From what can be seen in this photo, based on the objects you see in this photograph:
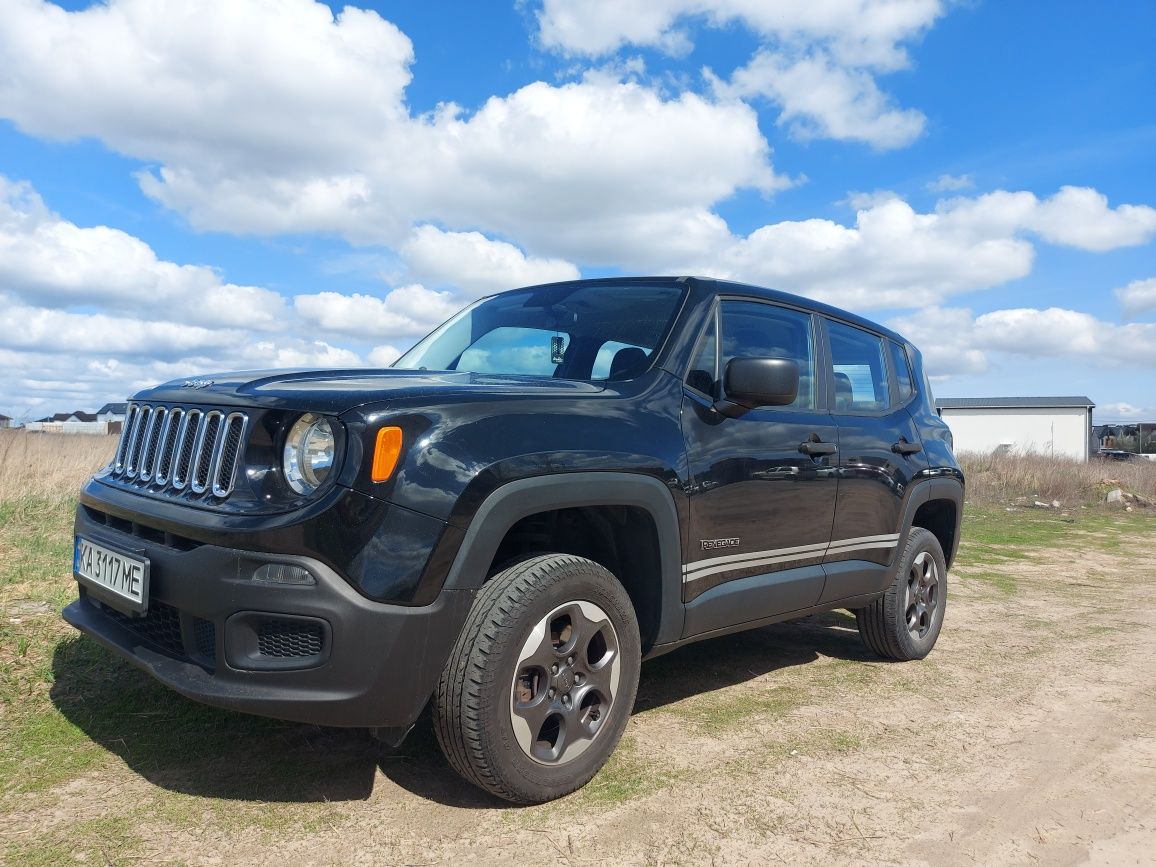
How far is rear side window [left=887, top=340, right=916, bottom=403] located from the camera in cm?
514

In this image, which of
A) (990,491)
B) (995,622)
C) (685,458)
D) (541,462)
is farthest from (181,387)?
(990,491)

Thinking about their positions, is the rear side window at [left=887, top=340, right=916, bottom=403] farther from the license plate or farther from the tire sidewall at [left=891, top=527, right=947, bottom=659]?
the license plate

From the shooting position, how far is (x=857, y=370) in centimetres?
475

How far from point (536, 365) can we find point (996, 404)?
58401 millimetres

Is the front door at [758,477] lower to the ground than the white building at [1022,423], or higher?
lower

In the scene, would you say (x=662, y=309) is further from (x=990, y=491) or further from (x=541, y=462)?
(x=990, y=491)

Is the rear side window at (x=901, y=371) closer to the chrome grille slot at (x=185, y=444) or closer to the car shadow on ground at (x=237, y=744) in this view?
the car shadow on ground at (x=237, y=744)

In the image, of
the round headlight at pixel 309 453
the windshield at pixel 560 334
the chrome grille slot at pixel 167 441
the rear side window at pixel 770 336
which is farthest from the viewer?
the rear side window at pixel 770 336

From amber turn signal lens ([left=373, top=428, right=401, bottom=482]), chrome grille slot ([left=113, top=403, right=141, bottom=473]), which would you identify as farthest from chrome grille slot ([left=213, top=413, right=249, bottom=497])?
chrome grille slot ([left=113, top=403, right=141, bottom=473])

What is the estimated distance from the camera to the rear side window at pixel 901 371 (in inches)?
203

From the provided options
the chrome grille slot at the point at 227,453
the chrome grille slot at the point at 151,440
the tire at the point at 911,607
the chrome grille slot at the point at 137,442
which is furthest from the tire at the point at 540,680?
the tire at the point at 911,607

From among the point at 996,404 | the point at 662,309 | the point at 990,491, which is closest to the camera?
the point at 662,309

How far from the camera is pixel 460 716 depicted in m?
2.65

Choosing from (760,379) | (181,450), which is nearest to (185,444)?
(181,450)
